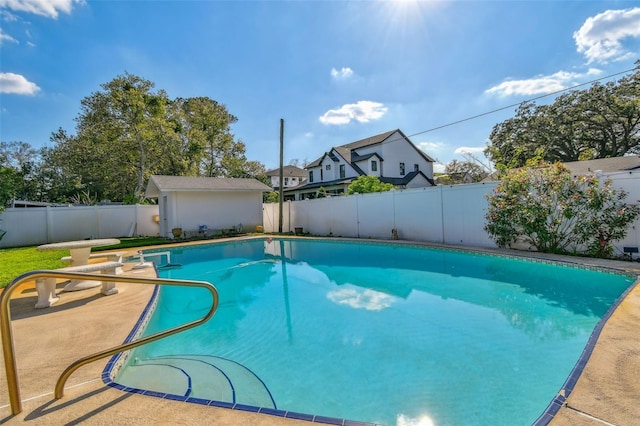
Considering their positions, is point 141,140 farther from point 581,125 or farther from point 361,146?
point 581,125

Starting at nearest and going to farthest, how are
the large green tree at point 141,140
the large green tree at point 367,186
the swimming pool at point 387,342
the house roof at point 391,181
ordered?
the swimming pool at point 387,342 → the large green tree at point 367,186 → the large green tree at point 141,140 → the house roof at point 391,181

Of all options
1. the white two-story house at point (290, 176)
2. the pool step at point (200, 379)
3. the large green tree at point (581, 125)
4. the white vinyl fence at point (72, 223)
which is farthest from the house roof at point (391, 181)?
the pool step at point (200, 379)

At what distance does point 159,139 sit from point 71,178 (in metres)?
16.7

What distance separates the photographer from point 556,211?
31.0ft

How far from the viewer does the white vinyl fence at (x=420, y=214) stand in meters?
11.2

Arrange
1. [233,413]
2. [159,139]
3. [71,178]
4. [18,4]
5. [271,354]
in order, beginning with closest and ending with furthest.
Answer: [233,413] < [271,354] < [18,4] < [159,139] < [71,178]

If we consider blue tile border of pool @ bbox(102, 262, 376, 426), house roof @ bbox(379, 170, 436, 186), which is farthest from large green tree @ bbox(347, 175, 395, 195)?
blue tile border of pool @ bbox(102, 262, 376, 426)

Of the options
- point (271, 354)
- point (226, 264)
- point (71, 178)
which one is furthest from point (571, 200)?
point (71, 178)

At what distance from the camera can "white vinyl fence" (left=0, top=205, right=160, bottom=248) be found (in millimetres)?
16641

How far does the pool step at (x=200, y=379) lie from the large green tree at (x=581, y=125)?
87.7ft

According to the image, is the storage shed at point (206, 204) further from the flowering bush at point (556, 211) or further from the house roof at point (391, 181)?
the flowering bush at point (556, 211)

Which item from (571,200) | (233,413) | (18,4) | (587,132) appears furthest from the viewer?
(587,132)

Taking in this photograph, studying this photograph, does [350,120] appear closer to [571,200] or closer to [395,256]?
[395,256]

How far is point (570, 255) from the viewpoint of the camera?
9211mm
